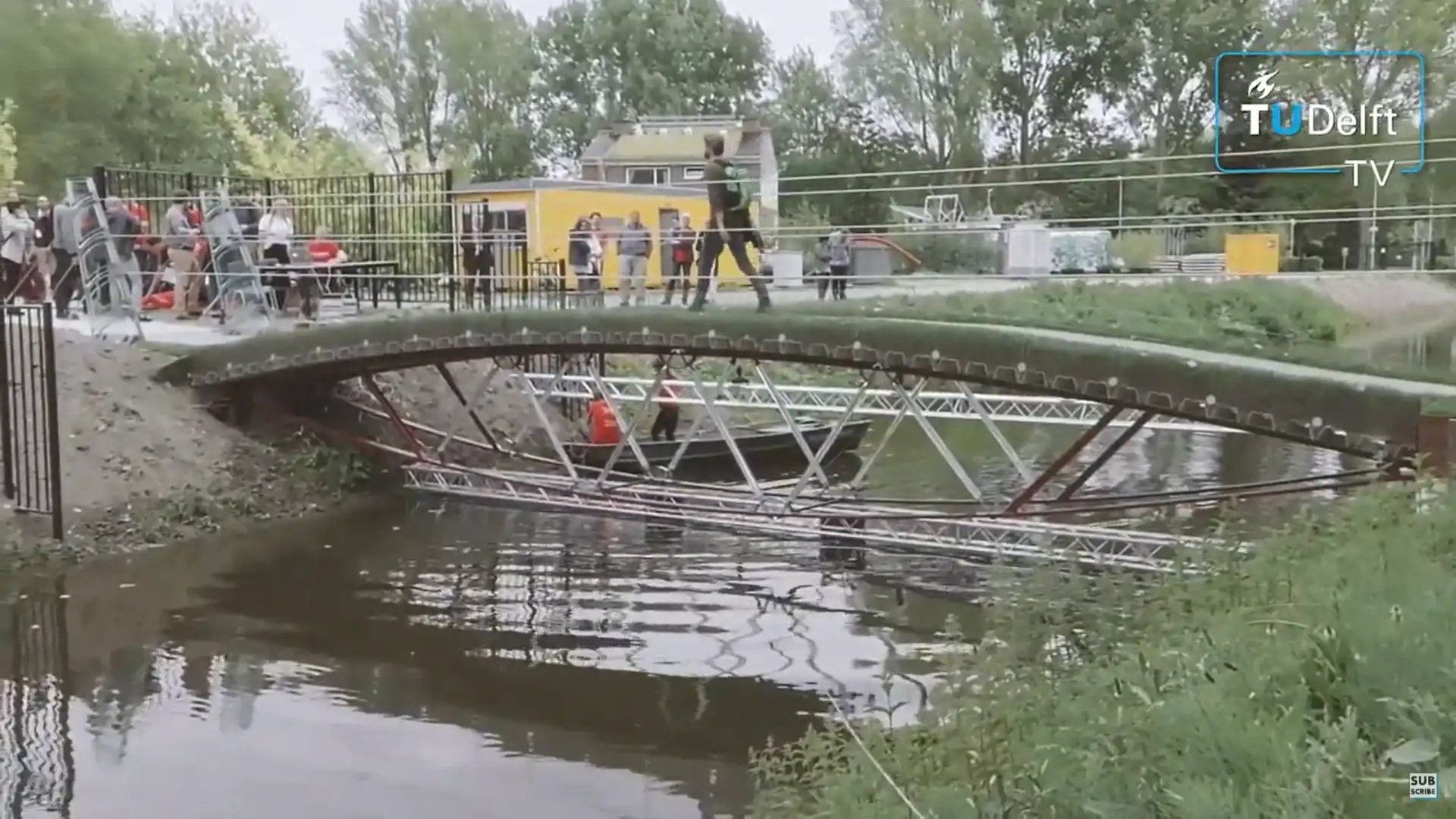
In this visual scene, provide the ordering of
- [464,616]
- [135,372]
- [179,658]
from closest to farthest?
[179,658], [464,616], [135,372]

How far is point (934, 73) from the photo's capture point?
5791 centimetres

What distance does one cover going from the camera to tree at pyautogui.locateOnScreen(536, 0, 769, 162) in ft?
224

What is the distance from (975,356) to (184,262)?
42.6 ft

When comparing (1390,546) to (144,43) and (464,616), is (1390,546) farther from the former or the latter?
(144,43)

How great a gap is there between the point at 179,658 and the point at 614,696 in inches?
139

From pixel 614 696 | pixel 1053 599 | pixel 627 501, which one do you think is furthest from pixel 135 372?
pixel 1053 599

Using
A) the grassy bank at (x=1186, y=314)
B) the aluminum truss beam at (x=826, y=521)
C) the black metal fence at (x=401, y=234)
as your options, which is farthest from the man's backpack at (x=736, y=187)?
the black metal fence at (x=401, y=234)

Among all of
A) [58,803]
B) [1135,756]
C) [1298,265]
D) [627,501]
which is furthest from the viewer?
[1298,265]

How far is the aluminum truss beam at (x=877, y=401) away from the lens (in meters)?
13.6

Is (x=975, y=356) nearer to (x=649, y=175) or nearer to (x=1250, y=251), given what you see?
(x=1250, y=251)

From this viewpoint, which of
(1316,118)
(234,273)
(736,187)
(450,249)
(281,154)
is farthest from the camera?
(281,154)

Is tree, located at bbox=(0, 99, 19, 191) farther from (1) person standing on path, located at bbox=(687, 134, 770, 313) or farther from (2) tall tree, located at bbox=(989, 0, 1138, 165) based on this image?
(2) tall tree, located at bbox=(989, 0, 1138, 165)

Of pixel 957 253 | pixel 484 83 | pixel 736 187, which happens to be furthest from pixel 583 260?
pixel 484 83

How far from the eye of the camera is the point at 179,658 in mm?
10867
